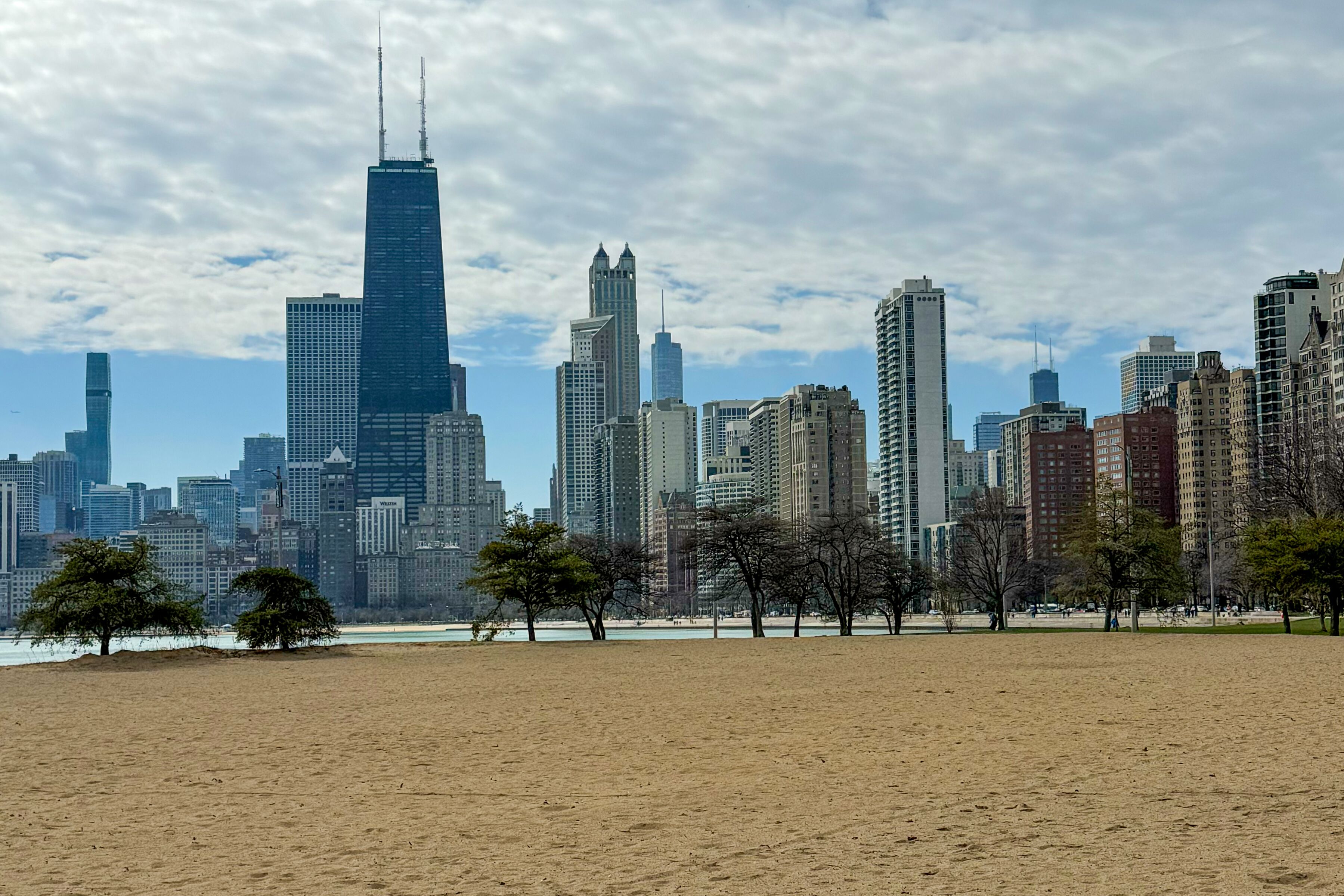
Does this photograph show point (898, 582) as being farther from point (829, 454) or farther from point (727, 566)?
point (829, 454)

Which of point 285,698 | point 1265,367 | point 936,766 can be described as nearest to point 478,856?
point 936,766

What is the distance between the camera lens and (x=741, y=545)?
59125mm

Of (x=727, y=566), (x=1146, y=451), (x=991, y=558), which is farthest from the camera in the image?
(x=1146, y=451)

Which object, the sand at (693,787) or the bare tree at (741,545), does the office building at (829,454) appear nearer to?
the bare tree at (741,545)

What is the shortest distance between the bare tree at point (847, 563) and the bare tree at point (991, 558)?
260 inches

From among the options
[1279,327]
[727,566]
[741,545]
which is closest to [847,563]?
[727,566]

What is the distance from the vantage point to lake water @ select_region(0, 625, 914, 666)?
280 feet

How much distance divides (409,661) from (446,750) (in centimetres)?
2295

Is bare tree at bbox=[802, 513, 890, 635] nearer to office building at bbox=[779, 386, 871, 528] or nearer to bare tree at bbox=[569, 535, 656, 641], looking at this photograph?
bare tree at bbox=[569, 535, 656, 641]

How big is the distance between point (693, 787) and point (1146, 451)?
176m

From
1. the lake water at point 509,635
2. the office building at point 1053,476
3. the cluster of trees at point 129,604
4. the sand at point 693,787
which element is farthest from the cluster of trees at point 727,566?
the office building at point 1053,476

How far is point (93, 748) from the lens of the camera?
19.3 m

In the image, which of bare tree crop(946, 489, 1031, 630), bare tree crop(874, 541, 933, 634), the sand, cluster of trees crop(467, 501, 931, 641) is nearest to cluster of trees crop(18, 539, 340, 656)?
cluster of trees crop(467, 501, 931, 641)

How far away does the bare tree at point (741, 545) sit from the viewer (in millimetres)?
58969
